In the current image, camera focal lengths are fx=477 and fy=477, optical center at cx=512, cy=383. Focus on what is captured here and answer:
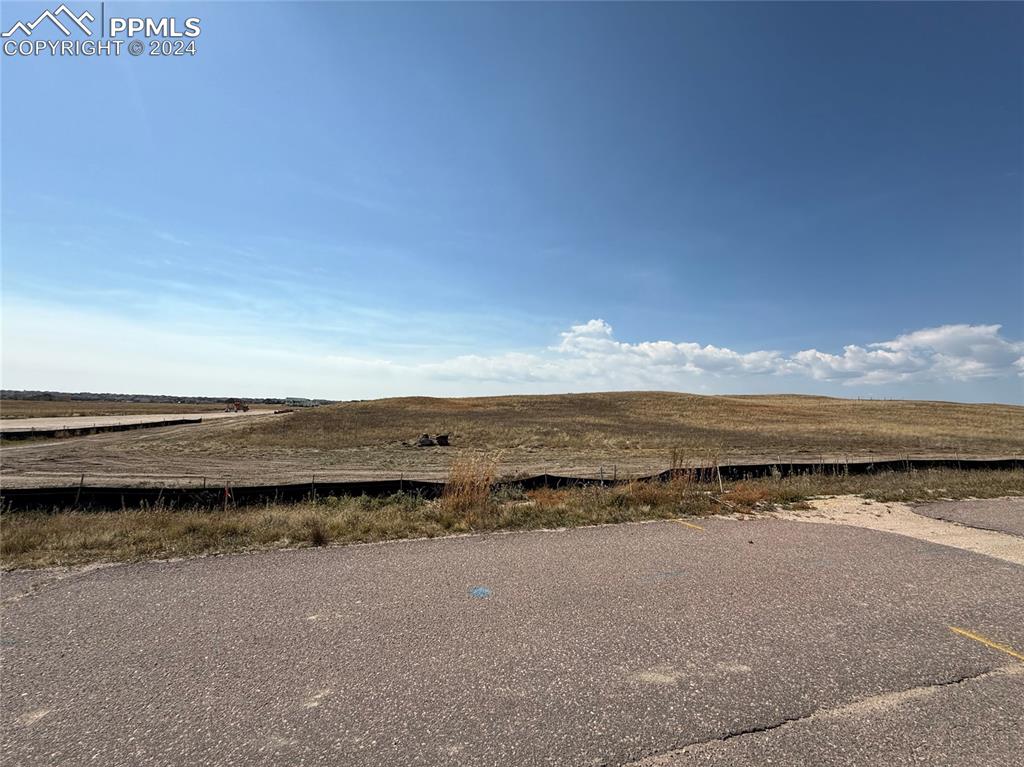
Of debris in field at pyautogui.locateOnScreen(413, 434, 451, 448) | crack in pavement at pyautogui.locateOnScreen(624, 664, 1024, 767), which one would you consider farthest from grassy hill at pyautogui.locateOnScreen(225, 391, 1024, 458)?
crack in pavement at pyautogui.locateOnScreen(624, 664, 1024, 767)

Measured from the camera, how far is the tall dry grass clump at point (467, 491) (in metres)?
8.98

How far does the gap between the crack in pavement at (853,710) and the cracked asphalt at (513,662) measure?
2 cm

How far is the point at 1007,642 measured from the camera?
416 centimetres

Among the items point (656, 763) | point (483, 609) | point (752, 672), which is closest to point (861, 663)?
point (752, 672)

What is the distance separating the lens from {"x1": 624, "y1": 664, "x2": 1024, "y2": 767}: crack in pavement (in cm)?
280

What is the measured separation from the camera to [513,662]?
3811 mm

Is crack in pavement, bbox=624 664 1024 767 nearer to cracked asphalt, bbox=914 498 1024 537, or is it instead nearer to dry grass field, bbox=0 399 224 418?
cracked asphalt, bbox=914 498 1024 537

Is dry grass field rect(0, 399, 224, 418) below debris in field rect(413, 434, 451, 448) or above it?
above

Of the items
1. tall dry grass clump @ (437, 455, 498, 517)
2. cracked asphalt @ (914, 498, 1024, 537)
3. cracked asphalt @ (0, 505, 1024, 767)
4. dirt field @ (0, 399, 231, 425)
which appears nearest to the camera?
cracked asphalt @ (0, 505, 1024, 767)

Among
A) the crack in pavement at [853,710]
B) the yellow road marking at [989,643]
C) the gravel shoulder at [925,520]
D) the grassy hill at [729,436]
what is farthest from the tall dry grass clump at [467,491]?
the grassy hill at [729,436]

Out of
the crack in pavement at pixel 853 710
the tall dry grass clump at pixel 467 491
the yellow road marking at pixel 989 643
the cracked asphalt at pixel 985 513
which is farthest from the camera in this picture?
the tall dry grass clump at pixel 467 491

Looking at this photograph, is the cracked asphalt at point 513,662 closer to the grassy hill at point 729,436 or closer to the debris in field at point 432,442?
the grassy hill at point 729,436

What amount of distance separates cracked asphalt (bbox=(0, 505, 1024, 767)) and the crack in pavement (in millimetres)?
18

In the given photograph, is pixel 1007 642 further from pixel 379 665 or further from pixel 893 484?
pixel 893 484
